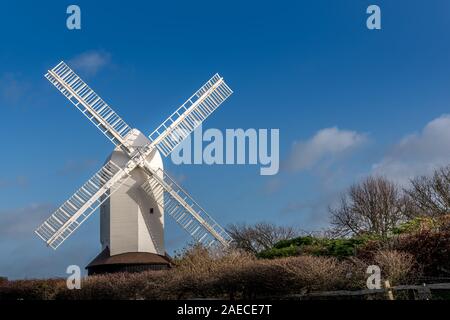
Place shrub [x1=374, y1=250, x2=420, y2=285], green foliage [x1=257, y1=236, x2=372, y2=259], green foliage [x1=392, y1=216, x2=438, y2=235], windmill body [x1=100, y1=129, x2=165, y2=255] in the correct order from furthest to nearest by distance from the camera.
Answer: windmill body [x1=100, y1=129, x2=165, y2=255]
green foliage [x1=257, y1=236, x2=372, y2=259]
green foliage [x1=392, y1=216, x2=438, y2=235]
shrub [x1=374, y1=250, x2=420, y2=285]

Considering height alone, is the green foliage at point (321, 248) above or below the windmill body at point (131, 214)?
below

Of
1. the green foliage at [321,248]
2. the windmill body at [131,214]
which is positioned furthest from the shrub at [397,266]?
the windmill body at [131,214]

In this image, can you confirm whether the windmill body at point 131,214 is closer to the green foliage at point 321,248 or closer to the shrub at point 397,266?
the green foliage at point 321,248

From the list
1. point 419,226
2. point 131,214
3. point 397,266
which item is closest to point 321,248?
point 419,226

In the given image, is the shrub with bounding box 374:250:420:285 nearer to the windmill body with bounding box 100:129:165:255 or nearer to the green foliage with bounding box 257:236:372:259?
the green foliage with bounding box 257:236:372:259

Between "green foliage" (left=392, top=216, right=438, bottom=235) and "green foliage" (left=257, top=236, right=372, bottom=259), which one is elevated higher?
"green foliage" (left=392, top=216, right=438, bottom=235)

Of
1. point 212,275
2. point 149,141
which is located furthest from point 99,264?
point 212,275

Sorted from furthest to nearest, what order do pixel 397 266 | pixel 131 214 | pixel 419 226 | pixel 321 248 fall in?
pixel 131 214 → pixel 321 248 → pixel 419 226 → pixel 397 266

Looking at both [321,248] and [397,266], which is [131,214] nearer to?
[321,248]

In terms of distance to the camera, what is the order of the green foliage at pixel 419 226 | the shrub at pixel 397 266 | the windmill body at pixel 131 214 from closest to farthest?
the shrub at pixel 397 266 < the green foliage at pixel 419 226 < the windmill body at pixel 131 214

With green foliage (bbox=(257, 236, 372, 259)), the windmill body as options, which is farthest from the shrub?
the windmill body

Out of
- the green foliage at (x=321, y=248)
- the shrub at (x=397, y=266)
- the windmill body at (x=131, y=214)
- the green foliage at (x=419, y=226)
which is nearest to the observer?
the shrub at (x=397, y=266)

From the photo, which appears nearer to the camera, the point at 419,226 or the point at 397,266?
the point at 397,266
